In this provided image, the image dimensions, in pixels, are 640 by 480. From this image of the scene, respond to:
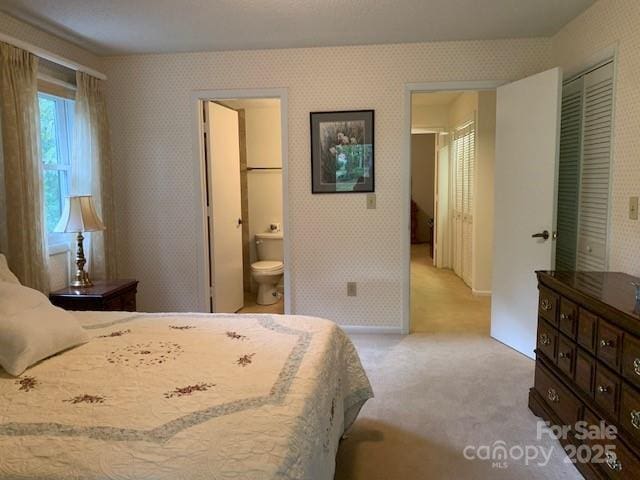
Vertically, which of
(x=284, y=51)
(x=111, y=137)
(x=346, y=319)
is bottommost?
(x=346, y=319)

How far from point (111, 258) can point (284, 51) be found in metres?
2.25

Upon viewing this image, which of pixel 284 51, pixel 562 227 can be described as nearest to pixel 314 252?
pixel 284 51

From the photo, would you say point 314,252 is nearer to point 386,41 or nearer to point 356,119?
point 356,119

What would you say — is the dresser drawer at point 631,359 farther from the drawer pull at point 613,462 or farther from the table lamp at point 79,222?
the table lamp at point 79,222

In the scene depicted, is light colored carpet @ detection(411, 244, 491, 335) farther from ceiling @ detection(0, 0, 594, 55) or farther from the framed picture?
ceiling @ detection(0, 0, 594, 55)

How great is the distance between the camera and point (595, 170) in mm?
2914

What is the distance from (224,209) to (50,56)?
6.04 feet

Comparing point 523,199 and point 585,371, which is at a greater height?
point 523,199

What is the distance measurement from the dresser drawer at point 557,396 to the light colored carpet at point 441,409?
15cm

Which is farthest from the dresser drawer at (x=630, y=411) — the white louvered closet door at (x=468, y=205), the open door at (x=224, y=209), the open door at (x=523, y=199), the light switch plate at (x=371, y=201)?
the white louvered closet door at (x=468, y=205)

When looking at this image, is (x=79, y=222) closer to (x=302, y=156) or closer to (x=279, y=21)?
(x=302, y=156)

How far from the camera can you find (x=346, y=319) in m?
3.99

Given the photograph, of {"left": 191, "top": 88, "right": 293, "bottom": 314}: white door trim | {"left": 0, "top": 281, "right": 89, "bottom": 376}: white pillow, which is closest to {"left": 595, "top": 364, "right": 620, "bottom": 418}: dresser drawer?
{"left": 0, "top": 281, "right": 89, "bottom": 376}: white pillow

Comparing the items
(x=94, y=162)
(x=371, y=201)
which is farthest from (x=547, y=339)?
(x=94, y=162)
